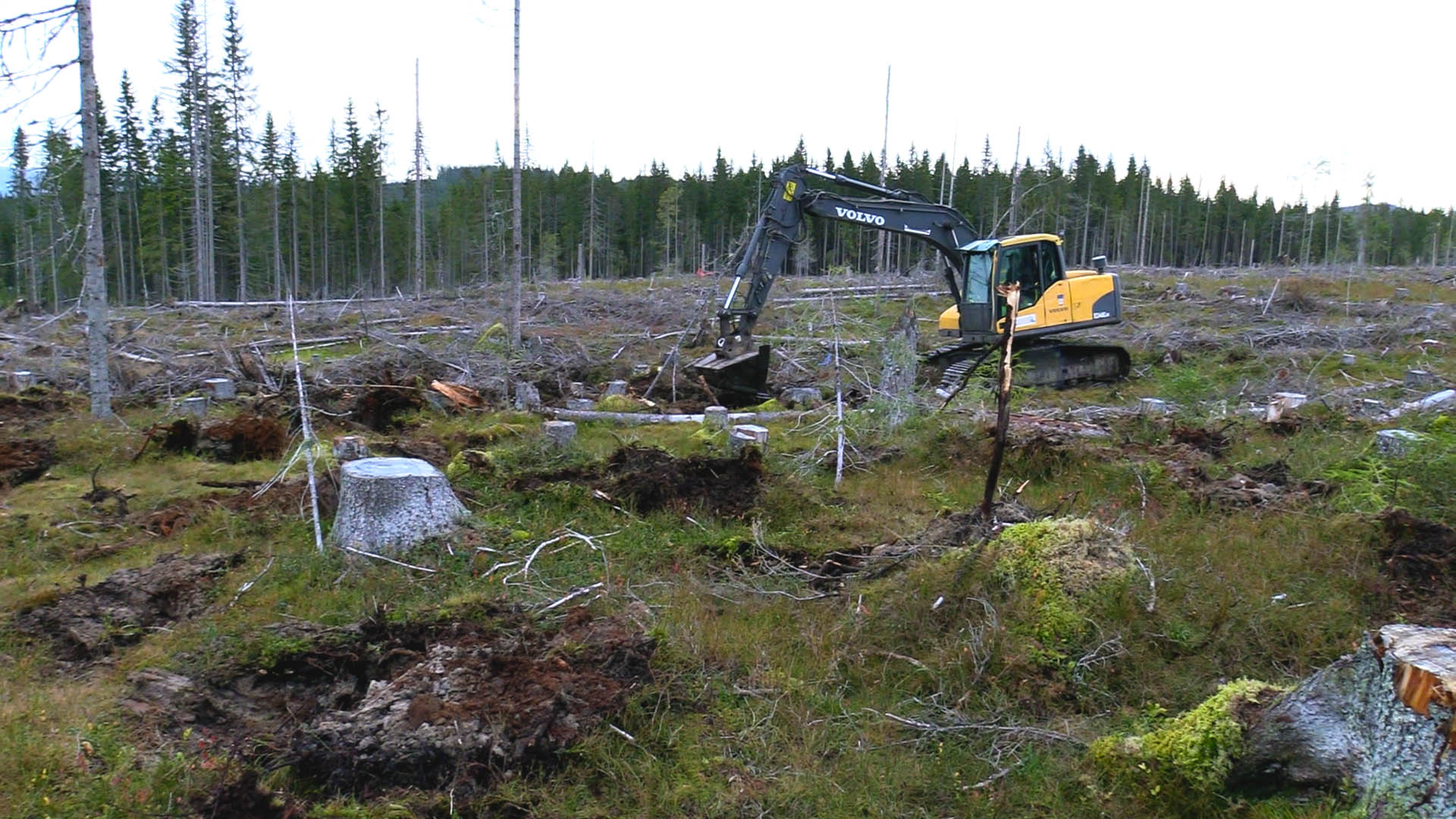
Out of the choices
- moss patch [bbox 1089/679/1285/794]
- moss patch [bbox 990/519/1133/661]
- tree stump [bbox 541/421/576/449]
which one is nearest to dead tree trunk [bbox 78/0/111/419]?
tree stump [bbox 541/421/576/449]

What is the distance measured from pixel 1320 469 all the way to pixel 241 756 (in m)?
8.25

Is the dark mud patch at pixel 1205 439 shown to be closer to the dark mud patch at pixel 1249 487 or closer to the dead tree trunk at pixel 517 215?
the dark mud patch at pixel 1249 487

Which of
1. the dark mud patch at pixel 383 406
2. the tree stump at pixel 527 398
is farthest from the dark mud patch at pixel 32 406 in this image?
the tree stump at pixel 527 398

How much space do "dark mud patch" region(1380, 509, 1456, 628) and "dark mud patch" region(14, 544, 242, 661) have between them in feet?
24.8

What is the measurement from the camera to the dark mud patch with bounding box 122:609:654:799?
3.78 m

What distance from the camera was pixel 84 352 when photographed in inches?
666

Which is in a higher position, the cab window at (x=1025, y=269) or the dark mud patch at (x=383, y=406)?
the cab window at (x=1025, y=269)

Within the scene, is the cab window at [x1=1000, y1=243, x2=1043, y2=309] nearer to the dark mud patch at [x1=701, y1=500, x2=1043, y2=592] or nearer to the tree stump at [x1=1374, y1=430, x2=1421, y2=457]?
the tree stump at [x1=1374, y1=430, x2=1421, y2=457]

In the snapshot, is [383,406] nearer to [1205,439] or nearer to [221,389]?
[221,389]

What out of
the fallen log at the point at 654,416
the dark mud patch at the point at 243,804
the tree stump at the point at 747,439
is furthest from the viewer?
the fallen log at the point at 654,416

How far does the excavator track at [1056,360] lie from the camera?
15273 millimetres

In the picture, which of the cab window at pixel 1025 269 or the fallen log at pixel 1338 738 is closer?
the fallen log at pixel 1338 738

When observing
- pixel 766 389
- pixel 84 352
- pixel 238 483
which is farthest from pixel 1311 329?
pixel 84 352

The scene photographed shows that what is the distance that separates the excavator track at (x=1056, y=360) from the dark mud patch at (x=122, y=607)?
37.6ft
